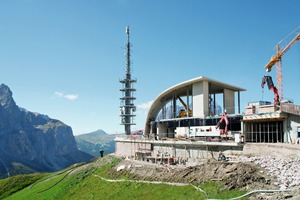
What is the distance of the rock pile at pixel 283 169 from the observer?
80.6 feet

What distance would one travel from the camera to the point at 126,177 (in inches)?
1522

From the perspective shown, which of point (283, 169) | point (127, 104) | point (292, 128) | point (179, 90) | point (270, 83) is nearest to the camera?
point (283, 169)

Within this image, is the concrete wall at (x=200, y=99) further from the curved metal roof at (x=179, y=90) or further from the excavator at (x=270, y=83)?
the excavator at (x=270, y=83)

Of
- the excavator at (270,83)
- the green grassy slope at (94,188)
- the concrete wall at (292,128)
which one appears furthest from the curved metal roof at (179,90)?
the green grassy slope at (94,188)

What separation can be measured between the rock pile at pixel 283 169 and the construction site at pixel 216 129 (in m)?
0.16

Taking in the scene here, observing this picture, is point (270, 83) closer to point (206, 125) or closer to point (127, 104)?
point (206, 125)

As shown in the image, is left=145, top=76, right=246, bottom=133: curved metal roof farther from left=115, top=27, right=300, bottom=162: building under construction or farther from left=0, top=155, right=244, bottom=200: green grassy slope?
left=0, top=155, right=244, bottom=200: green grassy slope

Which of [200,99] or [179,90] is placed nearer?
[200,99]

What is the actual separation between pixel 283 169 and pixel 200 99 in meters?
27.6

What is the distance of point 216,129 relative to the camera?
47.7 m

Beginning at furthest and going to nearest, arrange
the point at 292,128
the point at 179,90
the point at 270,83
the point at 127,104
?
the point at 127,104 < the point at 179,90 < the point at 270,83 < the point at 292,128

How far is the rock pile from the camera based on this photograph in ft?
80.6

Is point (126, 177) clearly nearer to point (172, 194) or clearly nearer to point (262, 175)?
point (172, 194)

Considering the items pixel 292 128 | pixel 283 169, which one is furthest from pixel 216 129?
pixel 283 169
